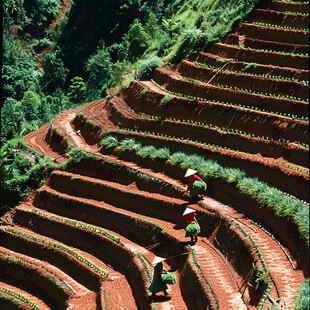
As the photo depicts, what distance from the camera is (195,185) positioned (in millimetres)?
20656

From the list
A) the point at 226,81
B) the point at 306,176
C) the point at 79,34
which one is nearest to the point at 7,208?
the point at 226,81

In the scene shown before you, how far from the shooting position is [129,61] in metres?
37.1

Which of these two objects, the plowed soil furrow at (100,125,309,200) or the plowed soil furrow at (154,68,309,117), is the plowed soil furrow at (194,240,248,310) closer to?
the plowed soil furrow at (100,125,309,200)

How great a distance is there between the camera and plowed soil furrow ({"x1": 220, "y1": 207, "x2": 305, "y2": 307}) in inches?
582

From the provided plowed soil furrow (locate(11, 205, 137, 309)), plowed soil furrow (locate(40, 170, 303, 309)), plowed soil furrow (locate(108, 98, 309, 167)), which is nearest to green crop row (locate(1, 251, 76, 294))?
plowed soil furrow (locate(11, 205, 137, 309))

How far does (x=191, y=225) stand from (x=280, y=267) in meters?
3.98

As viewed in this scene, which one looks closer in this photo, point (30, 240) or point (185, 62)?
point (30, 240)

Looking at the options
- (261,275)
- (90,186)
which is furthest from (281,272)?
(90,186)

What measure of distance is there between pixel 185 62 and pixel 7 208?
1154cm

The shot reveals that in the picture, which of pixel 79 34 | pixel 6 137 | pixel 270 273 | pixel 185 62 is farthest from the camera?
pixel 79 34

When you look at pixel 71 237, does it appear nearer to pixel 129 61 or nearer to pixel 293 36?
pixel 293 36

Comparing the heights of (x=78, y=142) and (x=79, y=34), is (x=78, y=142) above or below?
below

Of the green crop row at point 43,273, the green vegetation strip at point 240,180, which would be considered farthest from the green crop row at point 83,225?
the green vegetation strip at point 240,180

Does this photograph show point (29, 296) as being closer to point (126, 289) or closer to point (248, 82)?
point (126, 289)
